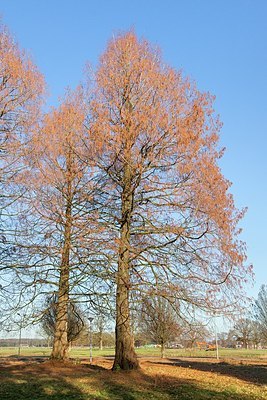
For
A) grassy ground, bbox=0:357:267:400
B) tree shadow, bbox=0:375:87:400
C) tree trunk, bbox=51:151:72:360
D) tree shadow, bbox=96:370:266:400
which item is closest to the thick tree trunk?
tree trunk, bbox=51:151:72:360

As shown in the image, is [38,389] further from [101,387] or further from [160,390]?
[160,390]

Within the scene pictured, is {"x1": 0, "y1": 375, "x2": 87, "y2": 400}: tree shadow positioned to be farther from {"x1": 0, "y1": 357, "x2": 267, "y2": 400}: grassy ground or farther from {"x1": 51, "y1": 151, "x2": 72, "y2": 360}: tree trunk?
{"x1": 51, "y1": 151, "x2": 72, "y2": 360}: tree trunk

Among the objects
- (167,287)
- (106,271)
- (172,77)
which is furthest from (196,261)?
(172,77)

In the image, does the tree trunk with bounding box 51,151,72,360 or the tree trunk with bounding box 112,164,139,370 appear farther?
the tree trunk with bounding box 51,151,72,360

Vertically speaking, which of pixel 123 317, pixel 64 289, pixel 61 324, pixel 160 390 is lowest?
pixel 160 390

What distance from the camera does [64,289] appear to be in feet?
41.3

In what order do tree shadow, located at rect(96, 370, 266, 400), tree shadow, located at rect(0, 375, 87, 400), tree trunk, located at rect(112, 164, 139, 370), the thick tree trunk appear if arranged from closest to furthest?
→ 1. tree shadow, located at rect(0, 375, 87, 400)
2. tree shadow, located at rect(96, 370, 266, 400)
3. tree trunk, located at rect(112, 164, 139, 370)
4. the thick tree trunk

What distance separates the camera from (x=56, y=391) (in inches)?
321

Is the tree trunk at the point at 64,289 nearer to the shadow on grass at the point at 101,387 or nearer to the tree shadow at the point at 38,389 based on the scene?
the shadow on grass at the point at 101,387

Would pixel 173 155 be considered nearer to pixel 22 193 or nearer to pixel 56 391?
pixel 22 193

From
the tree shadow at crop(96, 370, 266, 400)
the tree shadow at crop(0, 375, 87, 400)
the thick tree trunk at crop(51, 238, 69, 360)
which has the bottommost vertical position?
the tree shadow at crop(96, 370, 266, 400)

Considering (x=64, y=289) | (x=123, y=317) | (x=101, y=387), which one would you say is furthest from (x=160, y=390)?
(x=64, y=289)

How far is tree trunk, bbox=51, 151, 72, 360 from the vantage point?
1196 centimetres

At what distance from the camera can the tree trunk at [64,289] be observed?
471 inches
